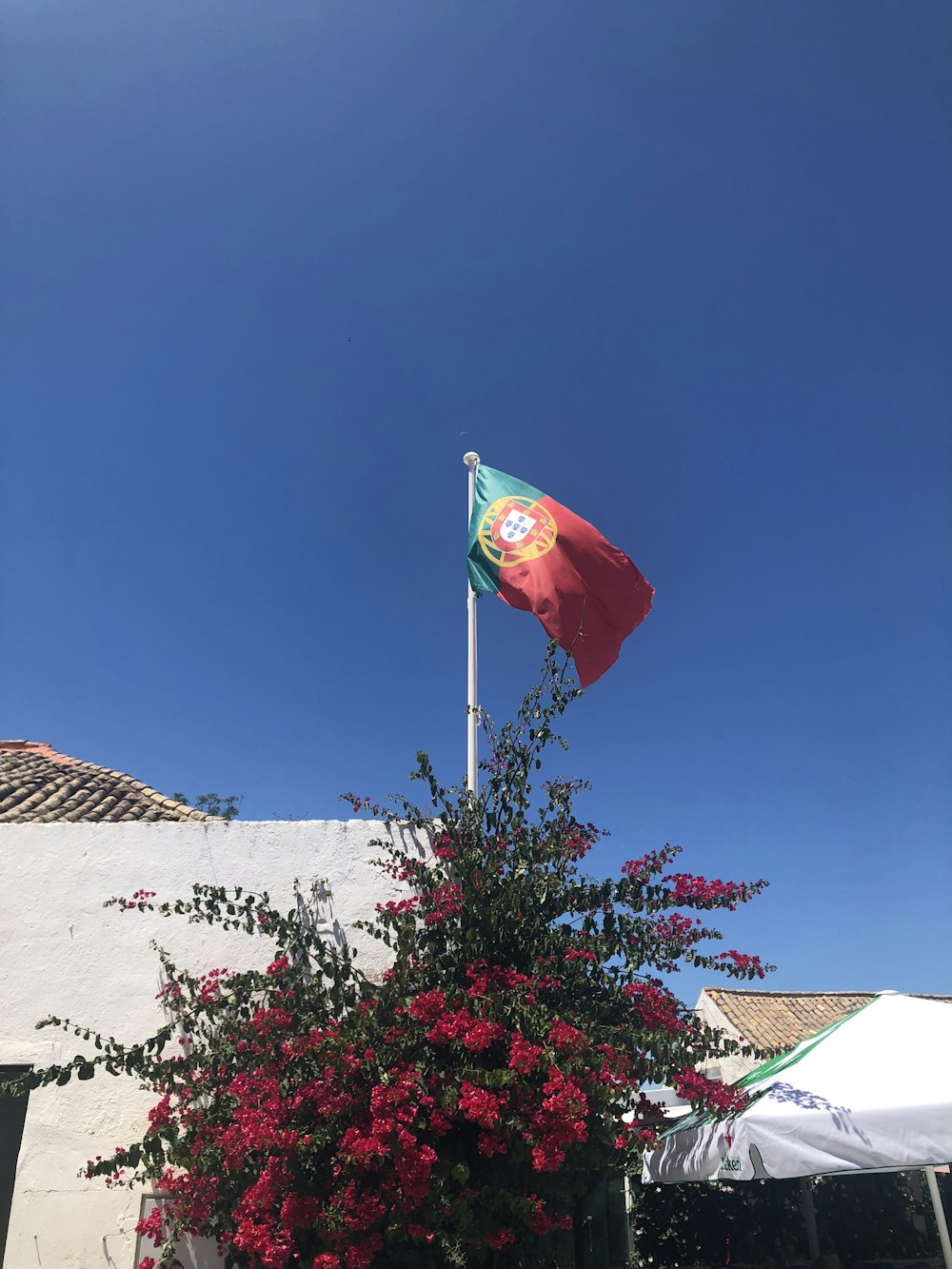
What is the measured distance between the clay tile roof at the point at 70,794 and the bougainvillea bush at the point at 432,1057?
3.57m

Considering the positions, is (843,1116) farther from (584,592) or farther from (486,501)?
(486,501)

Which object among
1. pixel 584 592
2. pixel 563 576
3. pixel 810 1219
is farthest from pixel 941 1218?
pixel 563 576

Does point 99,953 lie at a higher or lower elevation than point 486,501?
lower

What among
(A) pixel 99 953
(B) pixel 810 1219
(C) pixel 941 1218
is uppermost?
(A) pixel 99 953

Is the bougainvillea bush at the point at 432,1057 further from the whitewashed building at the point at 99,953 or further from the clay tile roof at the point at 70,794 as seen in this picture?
the clay tile roof at the point at 70,794

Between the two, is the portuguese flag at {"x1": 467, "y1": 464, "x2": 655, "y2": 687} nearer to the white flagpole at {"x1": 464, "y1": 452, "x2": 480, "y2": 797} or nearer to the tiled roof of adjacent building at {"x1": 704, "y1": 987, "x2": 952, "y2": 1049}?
the white flagpole at {"x1": 464, "y1": 452, "x2": 480, "y2": 797}

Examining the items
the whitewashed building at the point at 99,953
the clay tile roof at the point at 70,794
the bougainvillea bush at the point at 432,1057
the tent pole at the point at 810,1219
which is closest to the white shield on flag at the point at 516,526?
the bougainvillea bush at the point at 432,1057

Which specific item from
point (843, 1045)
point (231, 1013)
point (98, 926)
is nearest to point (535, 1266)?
point (231, 1013)

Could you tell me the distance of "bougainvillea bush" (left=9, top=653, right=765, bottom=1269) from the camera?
13.4ft

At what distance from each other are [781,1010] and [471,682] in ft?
52.3

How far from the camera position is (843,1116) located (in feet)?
16.0

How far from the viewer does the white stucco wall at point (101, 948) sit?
15.8 feet

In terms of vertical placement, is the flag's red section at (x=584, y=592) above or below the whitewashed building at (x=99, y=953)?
above

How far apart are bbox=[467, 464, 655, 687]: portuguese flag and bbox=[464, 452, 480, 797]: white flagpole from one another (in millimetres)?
243
